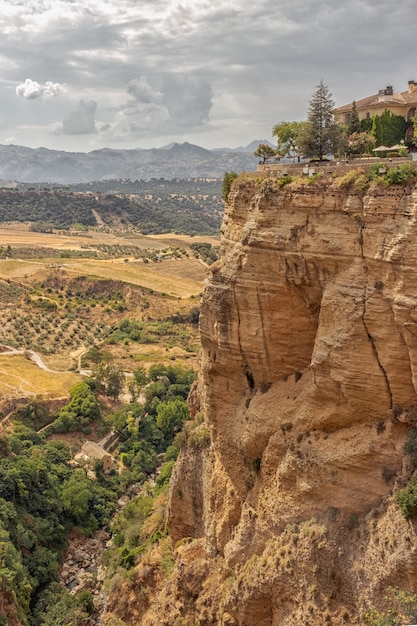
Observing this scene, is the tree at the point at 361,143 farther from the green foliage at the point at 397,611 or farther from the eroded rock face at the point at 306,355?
the green foliage at the point at 397,611

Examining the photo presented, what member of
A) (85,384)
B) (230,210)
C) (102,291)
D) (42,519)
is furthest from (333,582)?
(102,291)

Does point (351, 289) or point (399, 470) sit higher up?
point (351, 289)

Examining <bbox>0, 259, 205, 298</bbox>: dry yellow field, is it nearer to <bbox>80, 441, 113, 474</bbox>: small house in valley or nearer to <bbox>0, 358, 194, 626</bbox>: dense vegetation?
<bbox>0, 358, 194, 626</bbox>: dense vegetation

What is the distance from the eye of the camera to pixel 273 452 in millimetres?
24094

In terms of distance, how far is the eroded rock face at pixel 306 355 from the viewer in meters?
→ 19.5

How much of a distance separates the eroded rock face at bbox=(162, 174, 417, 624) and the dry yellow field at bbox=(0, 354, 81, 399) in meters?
47.1

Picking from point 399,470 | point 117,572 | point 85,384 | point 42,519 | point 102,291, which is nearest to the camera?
point 399,470

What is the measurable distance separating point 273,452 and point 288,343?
4586mm

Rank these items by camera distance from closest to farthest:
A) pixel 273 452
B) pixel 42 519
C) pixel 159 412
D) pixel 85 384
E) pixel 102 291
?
pixel 273 452, pixel 42 519, pixel 159 412, pixel 85 384, pixel 102 291

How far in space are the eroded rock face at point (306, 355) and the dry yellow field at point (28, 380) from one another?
47071 millimetres

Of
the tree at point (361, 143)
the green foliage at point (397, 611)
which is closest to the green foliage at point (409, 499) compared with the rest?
the green foliage at point (397, 611)

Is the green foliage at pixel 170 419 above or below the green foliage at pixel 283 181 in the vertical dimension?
below

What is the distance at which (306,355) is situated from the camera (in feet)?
77.7

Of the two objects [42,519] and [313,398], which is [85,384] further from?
[313,398]
